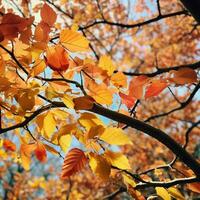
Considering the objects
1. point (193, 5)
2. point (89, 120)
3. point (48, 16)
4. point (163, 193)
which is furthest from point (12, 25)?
point (163, 193)

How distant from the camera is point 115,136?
1.14 m

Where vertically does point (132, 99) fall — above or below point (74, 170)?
A: above

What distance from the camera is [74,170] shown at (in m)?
1.28

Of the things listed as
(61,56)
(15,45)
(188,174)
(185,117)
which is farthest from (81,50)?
(185,117)

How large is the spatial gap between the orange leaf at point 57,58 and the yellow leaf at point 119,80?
9.5 inches

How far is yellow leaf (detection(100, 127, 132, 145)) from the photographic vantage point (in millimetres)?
1140

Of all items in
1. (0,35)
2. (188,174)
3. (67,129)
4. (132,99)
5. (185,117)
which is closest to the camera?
(0,35)

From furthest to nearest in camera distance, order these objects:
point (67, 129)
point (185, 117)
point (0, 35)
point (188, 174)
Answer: point (185, 117), point (188, 174), point (67, 129), point (0, 35)

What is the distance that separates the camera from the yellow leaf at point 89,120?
121 centimetres

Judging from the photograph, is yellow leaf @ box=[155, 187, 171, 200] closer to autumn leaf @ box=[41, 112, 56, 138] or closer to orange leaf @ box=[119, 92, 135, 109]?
orange leaf @ box=[119, 92, 135, 109]

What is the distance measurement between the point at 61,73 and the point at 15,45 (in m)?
0.21

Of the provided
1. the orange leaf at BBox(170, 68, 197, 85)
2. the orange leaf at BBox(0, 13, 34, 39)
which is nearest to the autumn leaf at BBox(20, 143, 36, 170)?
the orange leaf at BBox(0, 13, 34, 39)

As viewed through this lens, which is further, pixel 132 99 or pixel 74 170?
pixel 132 99

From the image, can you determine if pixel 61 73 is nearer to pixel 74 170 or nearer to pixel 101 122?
pixel 101 122
